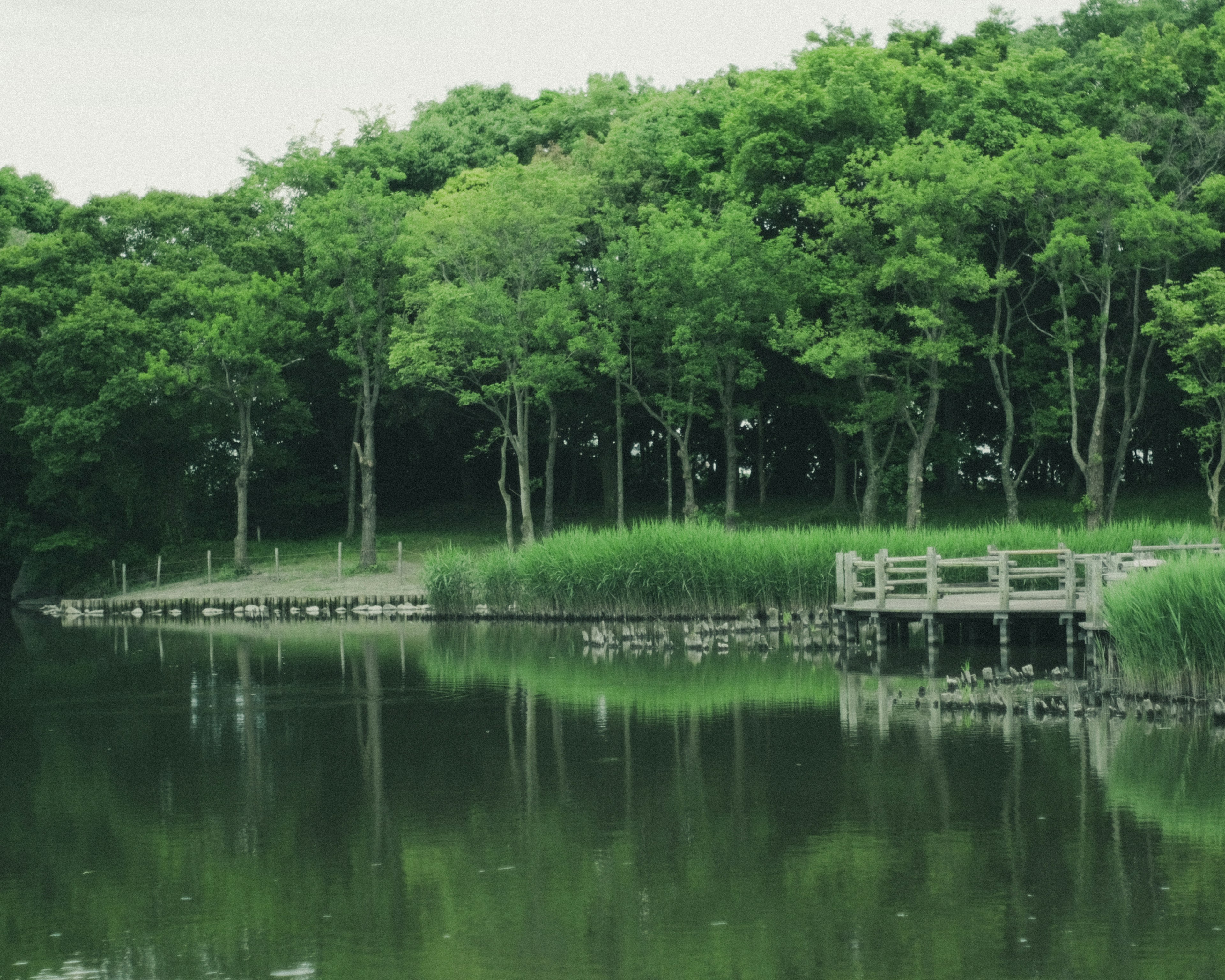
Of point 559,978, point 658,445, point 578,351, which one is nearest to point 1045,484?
point 658,445

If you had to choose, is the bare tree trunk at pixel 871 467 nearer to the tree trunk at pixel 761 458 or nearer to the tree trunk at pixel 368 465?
the tree trunk at pixel 761 458

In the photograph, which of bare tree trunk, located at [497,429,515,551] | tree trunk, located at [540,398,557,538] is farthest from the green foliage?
tree trunk, located at [540,398,557,538]

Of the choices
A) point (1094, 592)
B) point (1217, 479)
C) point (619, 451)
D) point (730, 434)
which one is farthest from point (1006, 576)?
point (619, 451)

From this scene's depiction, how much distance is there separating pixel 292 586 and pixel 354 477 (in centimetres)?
983

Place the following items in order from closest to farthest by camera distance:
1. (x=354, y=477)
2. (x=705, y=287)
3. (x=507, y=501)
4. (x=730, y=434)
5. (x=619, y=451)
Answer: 1. (x=705, y=287)
2. (x=730, y=434)
3. (x=507, y=501)
4. (x=619, y=451)
5. (x=354, y=477)

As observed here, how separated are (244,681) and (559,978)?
15.0 meters

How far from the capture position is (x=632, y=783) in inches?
510

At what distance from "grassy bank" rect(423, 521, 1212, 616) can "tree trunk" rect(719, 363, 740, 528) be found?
1033 cm

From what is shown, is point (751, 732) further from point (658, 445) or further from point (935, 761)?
point (658, 445)

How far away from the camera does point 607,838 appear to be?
35.8ft

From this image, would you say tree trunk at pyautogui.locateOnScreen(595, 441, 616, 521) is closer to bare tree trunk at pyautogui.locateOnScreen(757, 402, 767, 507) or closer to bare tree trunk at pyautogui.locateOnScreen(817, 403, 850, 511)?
bare tree trunk at pyautogui.locateOnScreen(757, 402, 767, 507)

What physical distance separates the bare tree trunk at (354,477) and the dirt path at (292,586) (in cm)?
564

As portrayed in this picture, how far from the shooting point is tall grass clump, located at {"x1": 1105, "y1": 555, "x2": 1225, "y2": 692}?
15.4m

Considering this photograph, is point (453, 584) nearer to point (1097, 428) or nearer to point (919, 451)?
point (919, 451)
